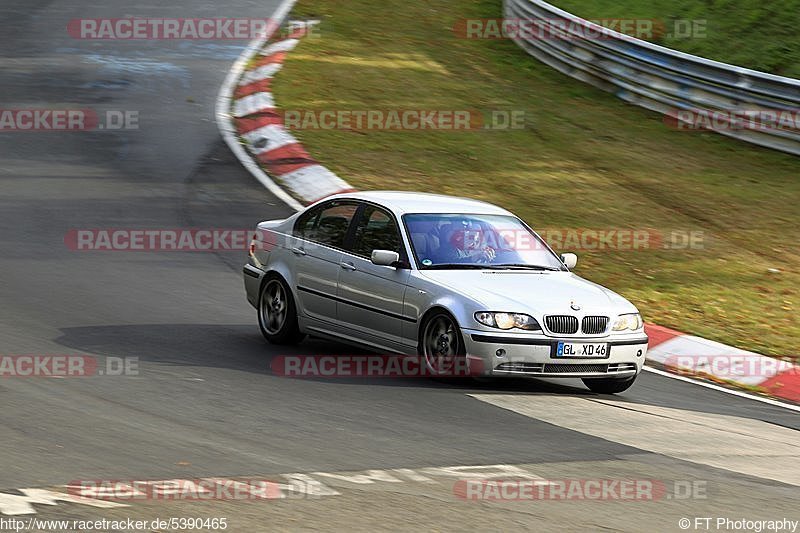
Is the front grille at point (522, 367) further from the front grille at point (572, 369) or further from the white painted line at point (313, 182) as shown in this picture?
the white painted line at point (313, 182)

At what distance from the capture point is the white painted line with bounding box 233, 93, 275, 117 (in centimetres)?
2080

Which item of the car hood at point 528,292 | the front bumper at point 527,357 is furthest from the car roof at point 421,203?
the front bumper at point 527,357

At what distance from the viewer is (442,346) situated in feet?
34.0

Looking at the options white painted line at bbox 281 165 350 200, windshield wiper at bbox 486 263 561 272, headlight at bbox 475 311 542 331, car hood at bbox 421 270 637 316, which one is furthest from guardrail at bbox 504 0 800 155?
headlight at bbox 475 311 542 331

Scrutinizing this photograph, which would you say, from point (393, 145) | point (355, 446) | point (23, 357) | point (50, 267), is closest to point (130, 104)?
point (393, 145)

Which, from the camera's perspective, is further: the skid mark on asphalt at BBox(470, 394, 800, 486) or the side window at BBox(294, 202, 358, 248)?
the side window at BBox(294, 202, 358, 248)

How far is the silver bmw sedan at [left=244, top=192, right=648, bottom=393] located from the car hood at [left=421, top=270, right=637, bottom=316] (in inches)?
0.5

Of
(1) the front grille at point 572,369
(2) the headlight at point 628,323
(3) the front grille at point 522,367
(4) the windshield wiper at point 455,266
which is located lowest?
(1) the front grille at point 572,369

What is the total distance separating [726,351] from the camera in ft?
40.9

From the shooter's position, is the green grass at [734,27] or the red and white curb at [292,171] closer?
the red and white curb at [292,171]

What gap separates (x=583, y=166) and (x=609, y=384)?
349 inches

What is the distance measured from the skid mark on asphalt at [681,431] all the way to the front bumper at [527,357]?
21 centimetres

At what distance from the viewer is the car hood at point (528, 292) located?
10195mm

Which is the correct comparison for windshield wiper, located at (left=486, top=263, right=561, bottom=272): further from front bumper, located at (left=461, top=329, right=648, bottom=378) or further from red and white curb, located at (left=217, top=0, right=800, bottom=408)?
red and white curb, located at (left=217, top=0, right=800, bottom=408)
